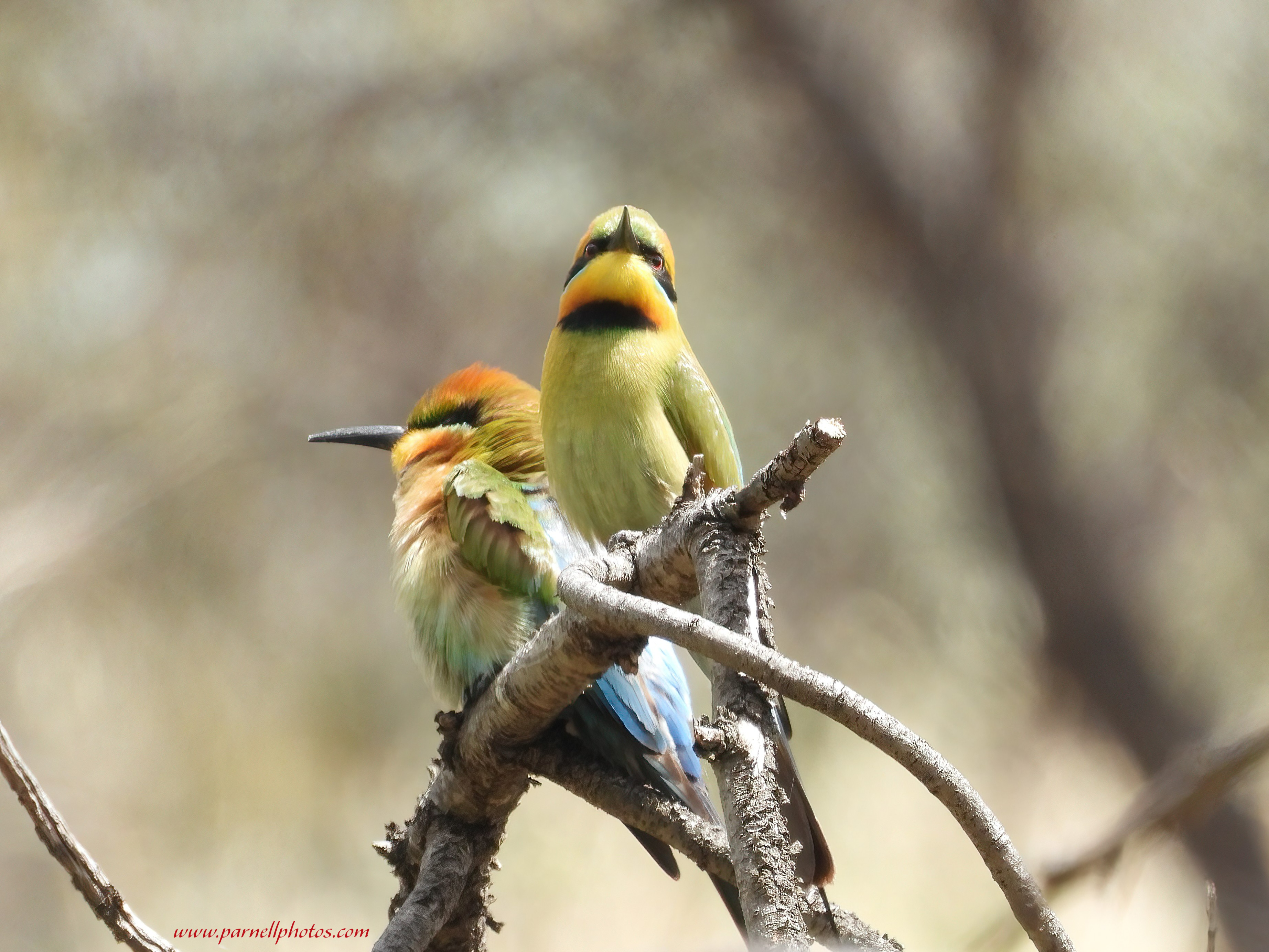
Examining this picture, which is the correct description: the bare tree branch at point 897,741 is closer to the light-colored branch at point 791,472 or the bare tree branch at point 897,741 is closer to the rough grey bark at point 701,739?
the rough grey bark at point 701,739

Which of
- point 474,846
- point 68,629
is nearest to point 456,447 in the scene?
point 474,846

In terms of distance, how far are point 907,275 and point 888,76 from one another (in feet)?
1.42

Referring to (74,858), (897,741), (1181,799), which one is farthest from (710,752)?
(74,858)

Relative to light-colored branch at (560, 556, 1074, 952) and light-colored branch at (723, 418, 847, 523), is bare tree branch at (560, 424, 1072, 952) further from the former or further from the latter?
light-colored branch at (723, 418, 847, 523)

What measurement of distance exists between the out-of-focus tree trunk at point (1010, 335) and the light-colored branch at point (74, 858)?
1.43 meters

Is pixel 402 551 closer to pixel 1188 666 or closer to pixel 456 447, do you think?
pixel 456 447

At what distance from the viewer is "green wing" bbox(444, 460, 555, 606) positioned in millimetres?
1482

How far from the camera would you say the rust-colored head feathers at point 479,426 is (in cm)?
167

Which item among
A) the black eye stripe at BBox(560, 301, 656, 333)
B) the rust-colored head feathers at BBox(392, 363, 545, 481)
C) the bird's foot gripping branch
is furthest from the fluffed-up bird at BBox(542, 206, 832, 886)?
the bird's foot gripping branch

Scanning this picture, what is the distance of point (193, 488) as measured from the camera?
249 centimetres

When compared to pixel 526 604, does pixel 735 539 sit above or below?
below

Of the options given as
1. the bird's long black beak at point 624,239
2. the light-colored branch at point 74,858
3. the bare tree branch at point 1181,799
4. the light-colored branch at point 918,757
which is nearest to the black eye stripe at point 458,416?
the bird's long black beak at point 624,239

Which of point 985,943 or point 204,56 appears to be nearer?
point 985,943

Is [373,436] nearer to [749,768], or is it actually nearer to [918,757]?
[749,768]
